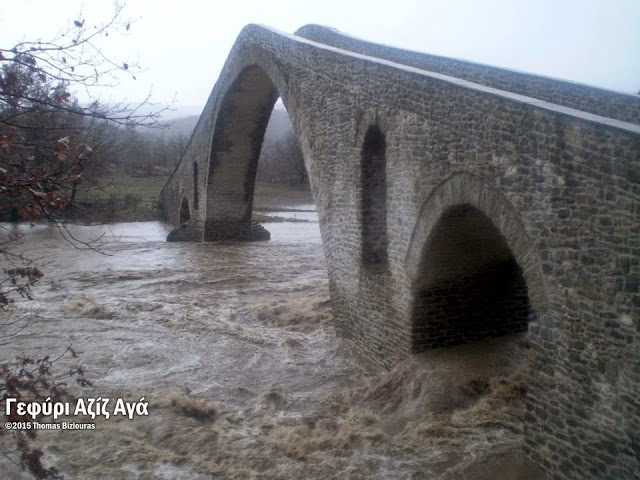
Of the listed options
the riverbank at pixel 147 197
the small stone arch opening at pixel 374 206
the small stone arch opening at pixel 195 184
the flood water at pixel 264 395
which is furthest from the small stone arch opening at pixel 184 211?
the small stone arch opening at pixel 374 206

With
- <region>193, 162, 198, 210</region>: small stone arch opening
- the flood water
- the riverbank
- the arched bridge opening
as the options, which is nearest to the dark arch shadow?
the arched bridge opening

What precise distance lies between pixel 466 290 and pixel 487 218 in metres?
1.48

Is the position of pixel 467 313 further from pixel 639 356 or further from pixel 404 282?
pixel 639 356

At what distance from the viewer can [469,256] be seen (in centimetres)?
743

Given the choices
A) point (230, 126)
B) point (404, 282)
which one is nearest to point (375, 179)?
point (404, 282)

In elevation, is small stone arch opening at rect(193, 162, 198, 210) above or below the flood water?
above

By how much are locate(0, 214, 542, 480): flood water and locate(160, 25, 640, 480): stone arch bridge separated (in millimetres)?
596

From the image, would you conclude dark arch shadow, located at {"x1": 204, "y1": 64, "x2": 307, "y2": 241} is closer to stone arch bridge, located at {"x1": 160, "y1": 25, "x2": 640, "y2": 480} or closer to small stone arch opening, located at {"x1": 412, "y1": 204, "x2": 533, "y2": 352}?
stone arch bridge, located at {"x1": 160, "y1": 25, "x2": 640, "y2": 480}

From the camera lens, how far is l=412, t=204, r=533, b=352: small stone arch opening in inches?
281

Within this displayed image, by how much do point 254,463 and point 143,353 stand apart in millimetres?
3916

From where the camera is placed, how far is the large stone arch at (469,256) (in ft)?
17.8

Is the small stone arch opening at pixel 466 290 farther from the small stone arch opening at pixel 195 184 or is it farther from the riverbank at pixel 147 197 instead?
the riverbank at pixel 147 197

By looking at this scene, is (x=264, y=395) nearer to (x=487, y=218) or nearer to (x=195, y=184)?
(x=487, y=218)

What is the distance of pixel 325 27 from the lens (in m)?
12.8
